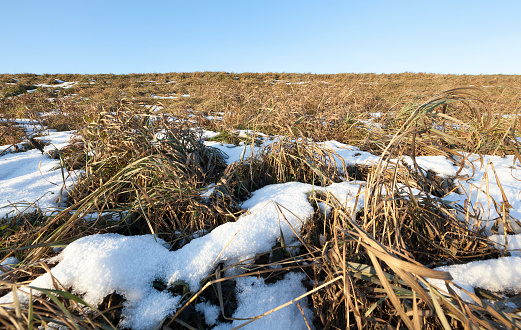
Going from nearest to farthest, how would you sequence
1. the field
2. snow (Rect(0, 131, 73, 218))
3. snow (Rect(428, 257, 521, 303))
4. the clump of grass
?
the field → snow (Rect(428, 257, 521, 303)) → snow (Rect(0, 131, 73, 218)) → the clump of grass

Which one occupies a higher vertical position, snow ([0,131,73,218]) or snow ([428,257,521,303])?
snow ([0,131,73,218])

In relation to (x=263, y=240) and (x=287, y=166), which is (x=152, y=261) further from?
(x=287, y=166)

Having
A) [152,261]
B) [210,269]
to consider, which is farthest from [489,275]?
[152,261]

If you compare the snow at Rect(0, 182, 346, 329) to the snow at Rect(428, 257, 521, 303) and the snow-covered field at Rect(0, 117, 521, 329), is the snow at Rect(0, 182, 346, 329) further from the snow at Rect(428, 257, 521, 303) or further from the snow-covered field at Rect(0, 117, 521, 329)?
the snow at Rect(428, 257, 521, 303)

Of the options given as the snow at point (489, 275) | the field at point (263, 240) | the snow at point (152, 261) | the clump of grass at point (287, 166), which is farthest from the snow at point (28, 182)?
the snow at point (489, 275)

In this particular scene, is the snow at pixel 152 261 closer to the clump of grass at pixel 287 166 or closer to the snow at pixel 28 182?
the clump of grass at pixel 287 166

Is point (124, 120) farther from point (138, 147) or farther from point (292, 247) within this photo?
point (292, 247)

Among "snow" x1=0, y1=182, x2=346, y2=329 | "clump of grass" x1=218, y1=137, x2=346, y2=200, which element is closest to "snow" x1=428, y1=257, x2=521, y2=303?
"snow" x1=0, y1=182, x2=346, y2=329

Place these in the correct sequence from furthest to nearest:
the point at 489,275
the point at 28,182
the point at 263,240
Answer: the point at 28,182 → the point at 263,240 → the point at 489,275

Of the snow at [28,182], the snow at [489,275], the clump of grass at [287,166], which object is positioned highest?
the clump of grass at [287,166]

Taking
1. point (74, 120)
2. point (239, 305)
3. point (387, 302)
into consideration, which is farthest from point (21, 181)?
point (74, 120)

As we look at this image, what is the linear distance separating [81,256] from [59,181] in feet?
4.00

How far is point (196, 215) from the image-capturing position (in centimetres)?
128

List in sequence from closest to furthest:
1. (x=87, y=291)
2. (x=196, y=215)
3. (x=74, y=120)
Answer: (x=87, y=291)
(x=196, y=215)
(x=74, y=120)
